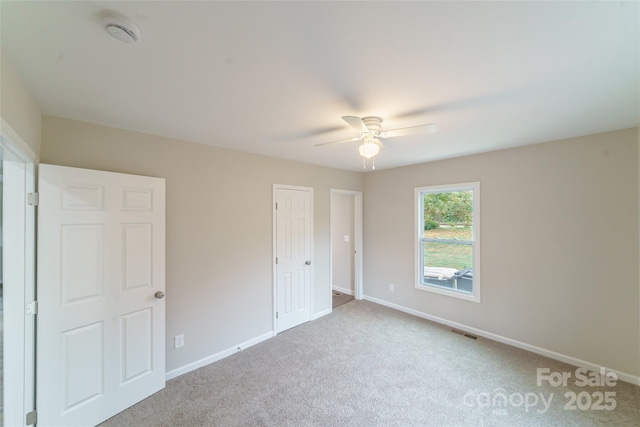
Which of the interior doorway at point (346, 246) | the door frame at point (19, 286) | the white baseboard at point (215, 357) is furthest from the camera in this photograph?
the interior doorway at point (346, 246)

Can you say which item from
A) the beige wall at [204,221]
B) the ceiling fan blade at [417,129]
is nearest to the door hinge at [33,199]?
the beige wall at [204,221]

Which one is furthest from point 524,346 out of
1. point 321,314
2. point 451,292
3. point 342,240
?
point 342,240

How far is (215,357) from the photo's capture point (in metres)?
2.93

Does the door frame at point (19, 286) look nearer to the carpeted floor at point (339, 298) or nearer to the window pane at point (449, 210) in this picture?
the carpeted floor at point (339, 298)

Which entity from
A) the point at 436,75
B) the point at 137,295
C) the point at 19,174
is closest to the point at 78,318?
the point at 137,295

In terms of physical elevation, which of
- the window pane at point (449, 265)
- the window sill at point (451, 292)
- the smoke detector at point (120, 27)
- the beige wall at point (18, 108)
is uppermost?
the smoke detector at point (120, 27)

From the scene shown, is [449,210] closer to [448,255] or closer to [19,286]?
[448,255]

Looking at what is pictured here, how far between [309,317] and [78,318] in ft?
9.04

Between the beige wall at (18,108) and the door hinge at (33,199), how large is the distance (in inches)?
11.4

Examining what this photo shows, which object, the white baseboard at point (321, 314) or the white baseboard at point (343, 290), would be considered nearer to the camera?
the white baseboard at point (321, 314)

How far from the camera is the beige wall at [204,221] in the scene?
2.27m

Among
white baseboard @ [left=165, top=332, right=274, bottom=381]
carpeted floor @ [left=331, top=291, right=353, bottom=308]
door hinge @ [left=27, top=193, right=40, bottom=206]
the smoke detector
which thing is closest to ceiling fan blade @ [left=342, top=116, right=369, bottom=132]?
the smoke detector

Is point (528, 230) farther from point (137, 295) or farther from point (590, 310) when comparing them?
point (137, 295)

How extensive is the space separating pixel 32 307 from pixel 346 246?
4.36m
